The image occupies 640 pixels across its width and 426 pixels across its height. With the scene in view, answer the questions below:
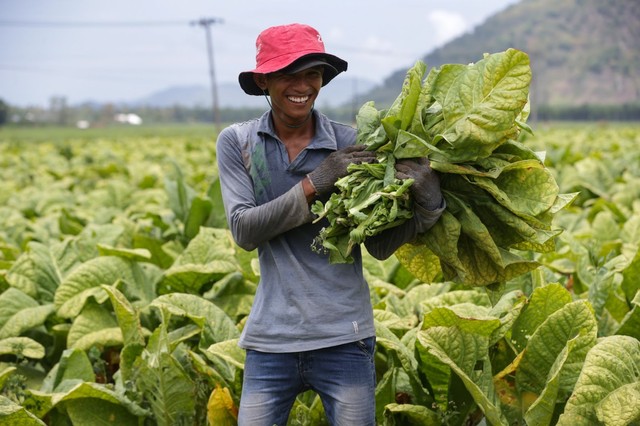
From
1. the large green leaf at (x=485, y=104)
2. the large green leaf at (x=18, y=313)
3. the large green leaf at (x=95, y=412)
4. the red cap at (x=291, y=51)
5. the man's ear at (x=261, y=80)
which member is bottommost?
the large green leaf at (x=95, y=412)

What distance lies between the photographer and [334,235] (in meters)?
2.30

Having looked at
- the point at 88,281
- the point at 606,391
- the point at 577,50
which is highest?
the point at 577,50

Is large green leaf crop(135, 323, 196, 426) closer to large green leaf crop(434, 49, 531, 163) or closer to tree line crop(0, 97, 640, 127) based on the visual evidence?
large green leaf crop(434, 49, 531, 163)

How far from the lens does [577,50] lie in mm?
157125

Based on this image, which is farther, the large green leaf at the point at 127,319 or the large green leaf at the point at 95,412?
the large green leaf at the point at 127,319

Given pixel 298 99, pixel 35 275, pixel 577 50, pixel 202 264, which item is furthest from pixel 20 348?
pixel 577 50

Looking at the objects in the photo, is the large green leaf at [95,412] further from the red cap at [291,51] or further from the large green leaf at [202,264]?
the red cap at [291,51]

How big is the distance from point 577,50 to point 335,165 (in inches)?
6474

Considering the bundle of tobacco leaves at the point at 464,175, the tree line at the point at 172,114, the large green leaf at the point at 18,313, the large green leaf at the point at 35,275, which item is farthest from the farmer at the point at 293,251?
the tree line at the point at 172,114

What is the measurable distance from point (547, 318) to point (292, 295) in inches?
35.4

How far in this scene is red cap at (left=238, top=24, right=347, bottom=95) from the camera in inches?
95.0

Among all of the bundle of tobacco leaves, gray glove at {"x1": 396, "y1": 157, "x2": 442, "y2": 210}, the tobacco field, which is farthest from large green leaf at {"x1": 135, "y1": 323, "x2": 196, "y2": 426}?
gray glove at {"x1": 396, "y1": 157, "x2": 442, "y2": 210}

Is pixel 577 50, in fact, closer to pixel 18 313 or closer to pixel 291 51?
pixel 18 313

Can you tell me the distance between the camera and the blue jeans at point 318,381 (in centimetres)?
247
